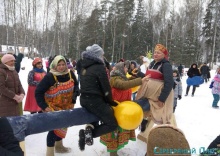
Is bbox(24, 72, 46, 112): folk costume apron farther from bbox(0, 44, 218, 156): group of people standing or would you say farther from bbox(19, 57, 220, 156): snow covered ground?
bbox(0, 44, 218, 156): group of people standing

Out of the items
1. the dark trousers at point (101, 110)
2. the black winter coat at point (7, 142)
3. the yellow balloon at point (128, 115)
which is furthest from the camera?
the dark trousers at point (101, 110)

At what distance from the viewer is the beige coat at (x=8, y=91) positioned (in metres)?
3.83

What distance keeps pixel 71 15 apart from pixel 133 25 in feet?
47.8

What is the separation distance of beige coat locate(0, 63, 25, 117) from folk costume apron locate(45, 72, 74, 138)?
83 centimetres

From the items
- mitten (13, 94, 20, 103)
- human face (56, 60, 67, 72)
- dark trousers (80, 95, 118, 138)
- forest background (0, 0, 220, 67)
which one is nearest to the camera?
→ dark trousers (80, 95, 118, 138)

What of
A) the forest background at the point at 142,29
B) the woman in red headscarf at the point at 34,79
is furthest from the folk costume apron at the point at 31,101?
the forest background at the point at 142,29

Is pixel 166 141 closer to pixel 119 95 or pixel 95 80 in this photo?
pixel 95 80

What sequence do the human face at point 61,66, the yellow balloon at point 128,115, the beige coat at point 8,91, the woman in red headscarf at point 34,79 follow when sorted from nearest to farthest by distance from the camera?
1. the yellow balloon at point 128,115
2. the human face at point 61,66
3. the beige coat at point 8,91
4. the woman in red headscarf at point 34,79

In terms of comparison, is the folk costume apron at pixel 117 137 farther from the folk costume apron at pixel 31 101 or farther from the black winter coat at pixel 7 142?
the folk costume apron at pixel 31 101

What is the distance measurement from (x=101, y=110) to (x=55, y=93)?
0.95 m

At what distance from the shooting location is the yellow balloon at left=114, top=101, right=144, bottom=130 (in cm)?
277

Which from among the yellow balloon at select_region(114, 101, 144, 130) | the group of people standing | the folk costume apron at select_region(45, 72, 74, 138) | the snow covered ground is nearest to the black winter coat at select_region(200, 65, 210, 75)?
the snow covered ground

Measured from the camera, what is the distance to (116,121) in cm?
292

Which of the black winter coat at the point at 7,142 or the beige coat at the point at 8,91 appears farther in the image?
the beige coat at the point at 8,91
